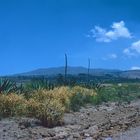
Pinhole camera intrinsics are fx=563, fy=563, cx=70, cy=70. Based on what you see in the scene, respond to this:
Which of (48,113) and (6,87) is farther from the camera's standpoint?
(6,87)

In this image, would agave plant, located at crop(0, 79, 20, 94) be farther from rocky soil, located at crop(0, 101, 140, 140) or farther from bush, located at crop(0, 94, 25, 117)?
rocky soil, located at crop(0, 101, 140, 140)

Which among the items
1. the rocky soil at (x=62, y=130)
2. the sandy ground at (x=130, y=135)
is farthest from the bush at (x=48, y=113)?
the sandy ground at (x=130, y=135)

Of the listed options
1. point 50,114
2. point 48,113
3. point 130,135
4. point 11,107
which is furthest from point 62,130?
point 130,135

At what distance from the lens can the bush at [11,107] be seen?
1296 inches

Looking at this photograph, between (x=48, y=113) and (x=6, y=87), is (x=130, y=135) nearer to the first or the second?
(x=48, y=113)

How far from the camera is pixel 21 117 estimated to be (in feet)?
107

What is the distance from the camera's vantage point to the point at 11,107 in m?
33.2

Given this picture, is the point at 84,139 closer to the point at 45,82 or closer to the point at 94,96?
the point at 45,82

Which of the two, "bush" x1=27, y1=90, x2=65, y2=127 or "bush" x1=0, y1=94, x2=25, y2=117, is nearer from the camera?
"bush" x1=27, y1=90, x2=65, y2=127

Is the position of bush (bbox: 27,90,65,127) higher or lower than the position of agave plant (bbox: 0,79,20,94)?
lower

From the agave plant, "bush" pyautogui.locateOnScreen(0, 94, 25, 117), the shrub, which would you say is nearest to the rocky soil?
the shrub

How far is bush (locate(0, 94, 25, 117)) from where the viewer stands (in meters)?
32.9

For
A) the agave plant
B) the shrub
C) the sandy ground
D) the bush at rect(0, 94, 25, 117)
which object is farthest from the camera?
the agave plant

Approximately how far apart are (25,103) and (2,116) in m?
1.98
